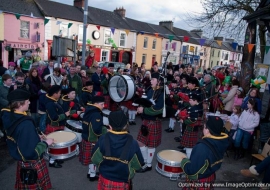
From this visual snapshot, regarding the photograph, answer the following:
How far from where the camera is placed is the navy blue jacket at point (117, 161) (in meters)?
2.44

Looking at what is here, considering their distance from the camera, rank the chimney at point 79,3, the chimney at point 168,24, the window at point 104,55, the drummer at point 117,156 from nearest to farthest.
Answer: the drummer at point 117,156
the chimney at point 79,3
the window at point 104,55
the chimney at point 168,24

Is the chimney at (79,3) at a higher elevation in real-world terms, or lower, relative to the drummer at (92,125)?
higher

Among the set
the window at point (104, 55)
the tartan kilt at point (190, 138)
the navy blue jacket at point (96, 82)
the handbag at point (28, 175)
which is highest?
the window at point (104, 55)

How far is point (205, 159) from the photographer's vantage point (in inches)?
98.1

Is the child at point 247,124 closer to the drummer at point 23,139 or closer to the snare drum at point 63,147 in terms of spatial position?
the snare drum at point 63,147

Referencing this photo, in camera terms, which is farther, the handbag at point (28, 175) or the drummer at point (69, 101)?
the drummer at point (69, 101)

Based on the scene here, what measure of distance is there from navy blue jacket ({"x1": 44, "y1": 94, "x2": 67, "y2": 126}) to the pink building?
14.2 meters

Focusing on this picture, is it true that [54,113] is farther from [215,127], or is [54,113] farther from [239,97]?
[239,97]

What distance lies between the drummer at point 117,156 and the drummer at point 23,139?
741mm

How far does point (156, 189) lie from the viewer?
3.98 meters

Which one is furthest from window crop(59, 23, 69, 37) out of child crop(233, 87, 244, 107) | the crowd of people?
child crop(233, 87, 244, 107)

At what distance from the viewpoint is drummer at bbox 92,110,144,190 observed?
8.00ft

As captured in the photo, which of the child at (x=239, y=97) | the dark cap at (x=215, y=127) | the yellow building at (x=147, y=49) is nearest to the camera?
the dark cap at (x=215, y=127)

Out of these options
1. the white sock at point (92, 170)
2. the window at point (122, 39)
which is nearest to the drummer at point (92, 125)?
the white sock at point (92, 170)
